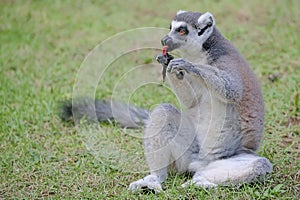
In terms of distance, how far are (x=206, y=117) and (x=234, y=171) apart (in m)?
0.63

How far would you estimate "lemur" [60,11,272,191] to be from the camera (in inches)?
208

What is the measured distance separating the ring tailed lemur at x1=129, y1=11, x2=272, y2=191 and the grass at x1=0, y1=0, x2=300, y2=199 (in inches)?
8.4

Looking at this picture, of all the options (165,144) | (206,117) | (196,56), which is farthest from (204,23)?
(165,144)

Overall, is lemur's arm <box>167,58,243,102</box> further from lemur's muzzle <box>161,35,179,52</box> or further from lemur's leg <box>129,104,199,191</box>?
lemur's leg <box>129,104,199,191</box>

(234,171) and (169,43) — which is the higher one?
(169,43)

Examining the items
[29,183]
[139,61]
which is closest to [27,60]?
[139,61]

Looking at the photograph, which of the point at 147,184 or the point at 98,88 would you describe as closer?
the point at 147,184

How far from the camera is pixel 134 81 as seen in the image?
8.55 metres

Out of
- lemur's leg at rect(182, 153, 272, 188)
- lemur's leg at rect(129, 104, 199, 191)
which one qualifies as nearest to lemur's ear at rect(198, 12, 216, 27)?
lemur's leg at rect(129, 104, 199, 191)

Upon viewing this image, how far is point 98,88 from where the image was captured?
327 inches

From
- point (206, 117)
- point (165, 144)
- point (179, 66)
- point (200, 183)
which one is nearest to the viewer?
point (179, 66)

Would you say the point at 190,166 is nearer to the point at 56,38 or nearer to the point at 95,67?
the point at 95,67

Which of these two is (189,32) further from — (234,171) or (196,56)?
(234,171)

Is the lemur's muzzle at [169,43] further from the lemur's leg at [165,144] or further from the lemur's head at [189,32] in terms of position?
the lemur's leg at [165,144]
